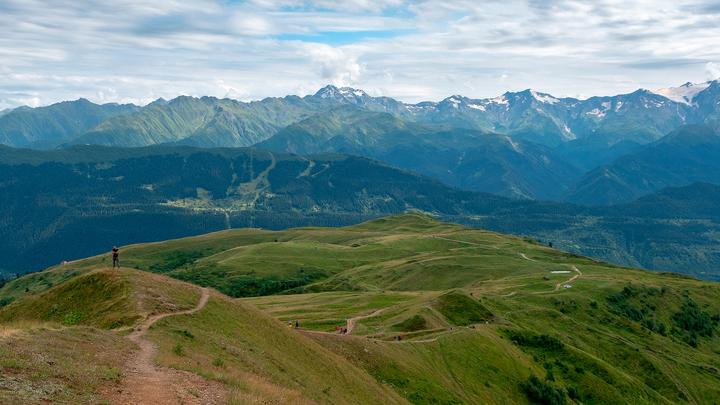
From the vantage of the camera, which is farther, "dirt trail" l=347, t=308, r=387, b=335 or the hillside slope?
"dirt trail" l=347, t=308, r=387, b=335

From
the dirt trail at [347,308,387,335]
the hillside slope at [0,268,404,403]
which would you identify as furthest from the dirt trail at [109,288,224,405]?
the dirt trail at [347,308,387,335]

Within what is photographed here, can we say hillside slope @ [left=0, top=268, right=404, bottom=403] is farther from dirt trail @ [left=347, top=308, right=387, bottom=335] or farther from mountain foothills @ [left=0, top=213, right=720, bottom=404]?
dirt trail @ [left=347, top=308, right=387, bottom=335]

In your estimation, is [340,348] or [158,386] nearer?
[158,386]

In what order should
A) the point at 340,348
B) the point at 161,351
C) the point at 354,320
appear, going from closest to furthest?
the point at 161,351 < the point at 340,348 < the point at 354,320

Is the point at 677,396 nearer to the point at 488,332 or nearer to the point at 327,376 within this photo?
the point at 488,332

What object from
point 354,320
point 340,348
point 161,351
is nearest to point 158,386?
point 161,351

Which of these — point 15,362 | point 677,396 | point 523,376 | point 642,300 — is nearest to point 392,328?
point 523,376

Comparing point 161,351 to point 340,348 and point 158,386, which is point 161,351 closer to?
point 158,386

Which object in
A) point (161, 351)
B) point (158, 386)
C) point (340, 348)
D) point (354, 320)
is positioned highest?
point (158, 386)

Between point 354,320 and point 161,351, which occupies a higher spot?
point 161,351

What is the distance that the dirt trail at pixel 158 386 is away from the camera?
39.3m

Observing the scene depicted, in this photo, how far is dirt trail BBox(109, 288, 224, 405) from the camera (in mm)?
39312

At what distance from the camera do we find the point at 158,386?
4200cm

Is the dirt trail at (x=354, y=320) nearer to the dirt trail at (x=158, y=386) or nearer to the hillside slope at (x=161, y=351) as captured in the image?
the hillside slope at (x=161, y=351)
